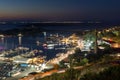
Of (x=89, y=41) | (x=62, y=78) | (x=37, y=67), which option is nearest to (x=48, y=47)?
(x=89, y=41)

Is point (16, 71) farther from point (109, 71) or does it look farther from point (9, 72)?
point (109, 71)

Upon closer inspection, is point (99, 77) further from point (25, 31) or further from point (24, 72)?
point (25, 31)

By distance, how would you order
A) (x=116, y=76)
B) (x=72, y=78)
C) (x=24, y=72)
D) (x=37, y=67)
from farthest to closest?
(x=37, y=67)
(x=24, y=72)
(x=72, y=78)
(x=116, y=76)

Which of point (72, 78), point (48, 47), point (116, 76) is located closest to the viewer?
point (116, 76)

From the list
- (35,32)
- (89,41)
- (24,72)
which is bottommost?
(24,72)

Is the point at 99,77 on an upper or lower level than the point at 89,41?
lower

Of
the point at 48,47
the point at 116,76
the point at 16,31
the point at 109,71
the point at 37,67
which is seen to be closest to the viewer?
the point at 116,76

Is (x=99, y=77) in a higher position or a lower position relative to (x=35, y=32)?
lower

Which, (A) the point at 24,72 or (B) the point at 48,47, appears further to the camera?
(B) the point at 48,47

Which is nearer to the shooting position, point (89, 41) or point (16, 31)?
point (89, 41)
